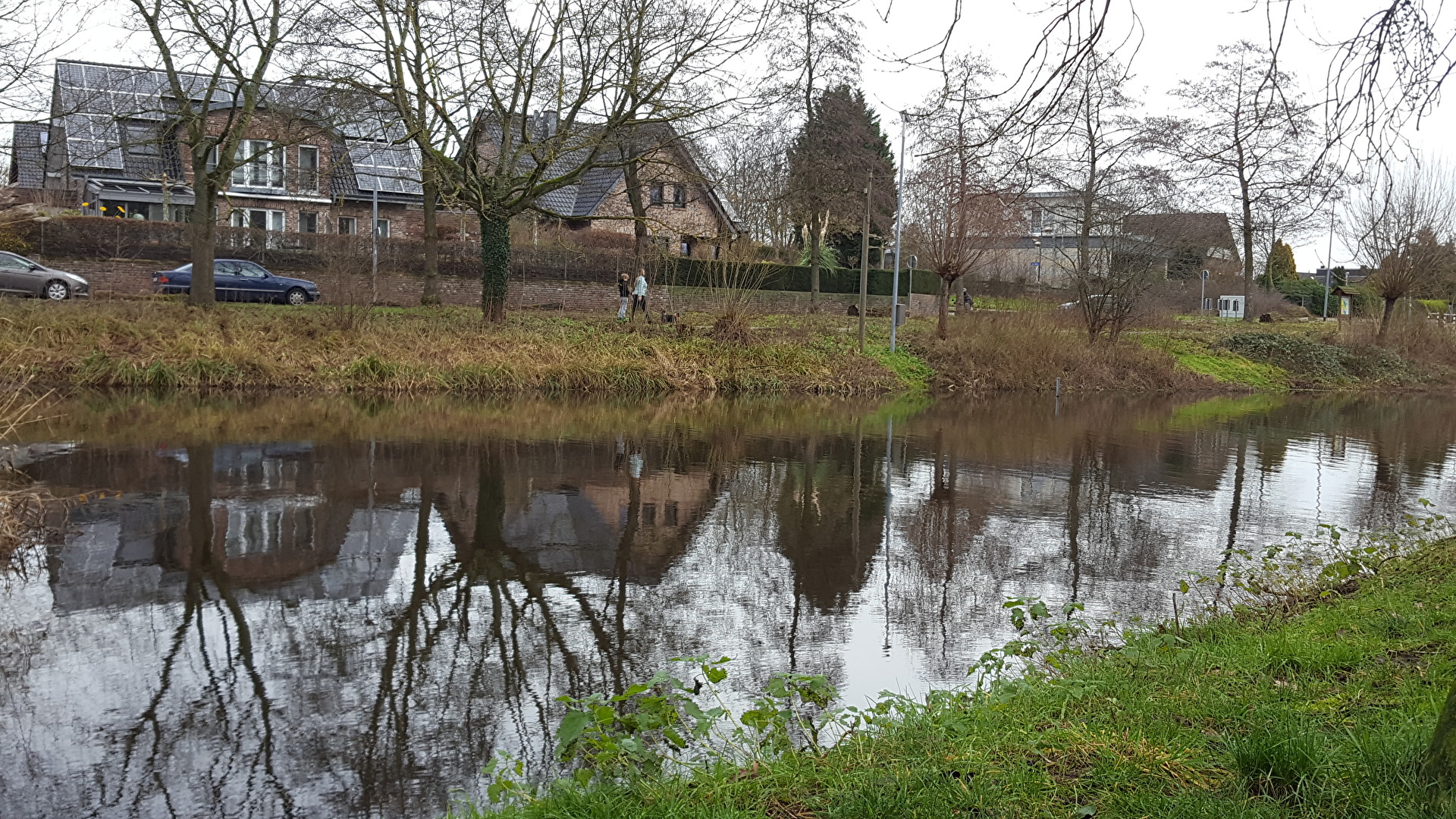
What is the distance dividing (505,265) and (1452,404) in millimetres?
26822

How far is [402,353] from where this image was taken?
2214cm

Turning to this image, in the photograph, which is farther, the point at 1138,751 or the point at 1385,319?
the point at 1385,319

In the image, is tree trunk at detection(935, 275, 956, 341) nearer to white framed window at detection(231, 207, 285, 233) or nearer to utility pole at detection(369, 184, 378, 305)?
utility pole at detection(369, 184, 378, 305)

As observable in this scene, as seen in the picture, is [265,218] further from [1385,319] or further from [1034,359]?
[1385,319]

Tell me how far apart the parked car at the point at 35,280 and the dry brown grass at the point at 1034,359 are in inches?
890

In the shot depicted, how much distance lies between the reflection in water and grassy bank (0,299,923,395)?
2.93 m

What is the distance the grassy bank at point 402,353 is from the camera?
19688mm

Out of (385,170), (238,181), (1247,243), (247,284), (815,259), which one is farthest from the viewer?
(385,170)

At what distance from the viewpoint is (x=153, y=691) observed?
5574 mm

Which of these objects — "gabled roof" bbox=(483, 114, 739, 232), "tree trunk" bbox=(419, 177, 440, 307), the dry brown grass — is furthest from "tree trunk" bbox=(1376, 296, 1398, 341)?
"tree trunk" bbox=(419, 177, 440, 307)

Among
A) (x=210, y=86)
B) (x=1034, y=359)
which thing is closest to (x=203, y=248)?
(x=210, y=86)

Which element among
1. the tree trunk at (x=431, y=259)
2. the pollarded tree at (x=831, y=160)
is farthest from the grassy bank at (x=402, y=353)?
the pollarded tree at (x=831, y=160)

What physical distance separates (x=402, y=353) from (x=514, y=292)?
1098cm

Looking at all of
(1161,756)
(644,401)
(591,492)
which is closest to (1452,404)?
(644,401)
